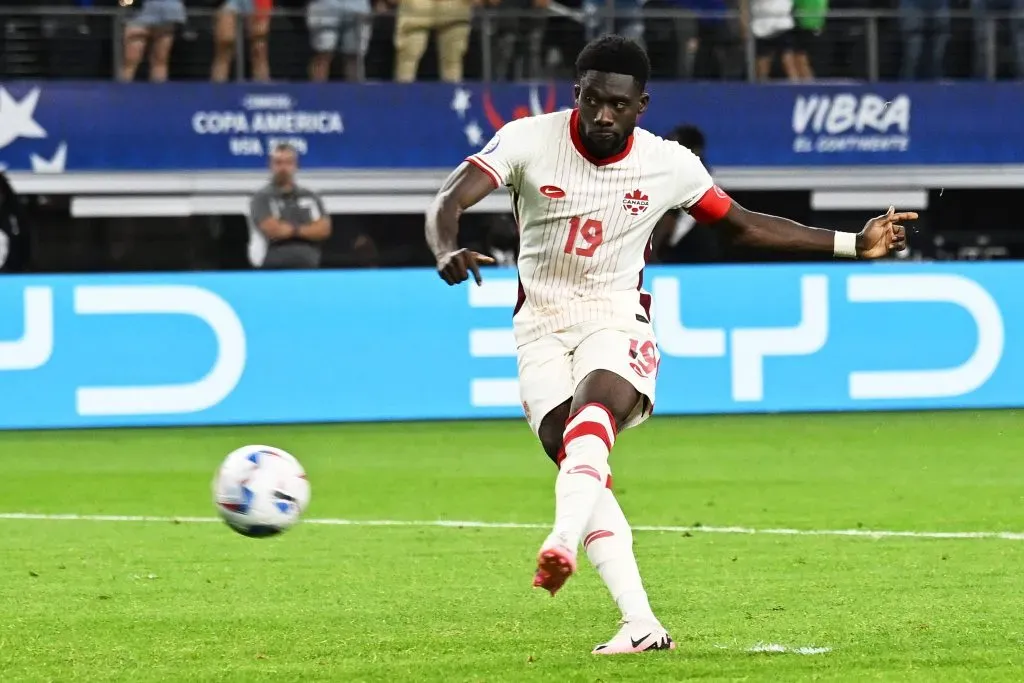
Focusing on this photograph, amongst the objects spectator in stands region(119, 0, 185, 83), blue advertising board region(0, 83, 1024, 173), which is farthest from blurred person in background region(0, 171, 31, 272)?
spectator in stands region(119, 0, 185, 83)

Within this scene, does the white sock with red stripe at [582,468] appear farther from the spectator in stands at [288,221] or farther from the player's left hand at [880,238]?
the spectator in stands at [288,221]

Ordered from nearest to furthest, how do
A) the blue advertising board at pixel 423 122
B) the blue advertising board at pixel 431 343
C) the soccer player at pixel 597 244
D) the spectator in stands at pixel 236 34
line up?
the soccer player at pixel 597 244
the blue advertising board at pixel 431 343
the blue advertising board at pixel 423 122
the spectator in stands at pixel 236 34

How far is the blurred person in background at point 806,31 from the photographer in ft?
70.6

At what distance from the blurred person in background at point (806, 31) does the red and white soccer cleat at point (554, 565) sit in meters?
→ 16.8

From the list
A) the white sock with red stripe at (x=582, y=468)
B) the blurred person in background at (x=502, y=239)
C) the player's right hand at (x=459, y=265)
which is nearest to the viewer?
the player's right hand at (x=459, y=265)

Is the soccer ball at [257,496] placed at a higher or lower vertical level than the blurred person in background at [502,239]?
higher

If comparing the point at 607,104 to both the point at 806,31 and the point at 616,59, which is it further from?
the point at 806,31

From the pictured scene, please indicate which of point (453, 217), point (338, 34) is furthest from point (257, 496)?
point (338, 34)

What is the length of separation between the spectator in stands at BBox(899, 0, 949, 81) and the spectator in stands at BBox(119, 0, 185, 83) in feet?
27.5

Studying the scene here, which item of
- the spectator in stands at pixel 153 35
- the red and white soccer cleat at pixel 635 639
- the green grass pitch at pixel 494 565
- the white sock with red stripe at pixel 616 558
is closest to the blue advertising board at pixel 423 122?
the spectator in stands at pixel 153 35

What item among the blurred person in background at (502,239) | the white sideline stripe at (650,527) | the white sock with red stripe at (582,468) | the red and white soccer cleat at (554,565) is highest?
the white sock with red stripe at (582,468)

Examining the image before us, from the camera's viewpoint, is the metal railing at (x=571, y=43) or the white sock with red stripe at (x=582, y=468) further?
the metal railing at (x=571, y=43)

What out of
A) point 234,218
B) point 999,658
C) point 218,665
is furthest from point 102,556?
point 234,218

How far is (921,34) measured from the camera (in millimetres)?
22125
